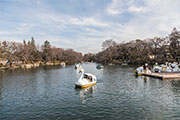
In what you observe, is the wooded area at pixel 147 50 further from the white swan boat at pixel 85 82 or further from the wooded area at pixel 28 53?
the white swan boat at pixel 85 82

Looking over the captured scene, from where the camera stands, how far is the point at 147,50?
105 meters

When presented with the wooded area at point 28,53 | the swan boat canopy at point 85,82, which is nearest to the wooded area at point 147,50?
the wooded area at point 28,53

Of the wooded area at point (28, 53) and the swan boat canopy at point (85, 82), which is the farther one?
the wooded area at point (28, 53)

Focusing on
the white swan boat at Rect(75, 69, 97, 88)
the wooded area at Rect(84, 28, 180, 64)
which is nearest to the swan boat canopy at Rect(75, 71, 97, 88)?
the white swan boat at Rect(75, 69, 97, 88)

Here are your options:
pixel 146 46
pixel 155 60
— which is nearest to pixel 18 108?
pixel 155 60

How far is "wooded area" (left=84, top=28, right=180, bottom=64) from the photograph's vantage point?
8160cm

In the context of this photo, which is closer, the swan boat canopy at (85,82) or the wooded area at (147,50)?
the swan boat canopy at (85,82)

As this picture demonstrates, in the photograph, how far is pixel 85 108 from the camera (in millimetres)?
16672

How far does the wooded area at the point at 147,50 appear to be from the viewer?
8160 centimetres

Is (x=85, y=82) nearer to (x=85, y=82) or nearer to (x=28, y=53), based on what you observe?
(x=85, y=82)

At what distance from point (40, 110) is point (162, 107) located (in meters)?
13.8

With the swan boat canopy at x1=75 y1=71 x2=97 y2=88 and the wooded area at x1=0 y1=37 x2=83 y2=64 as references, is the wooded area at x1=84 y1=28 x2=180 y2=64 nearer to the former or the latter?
the wooded area at x1=0 y1=37 x2=83 y2=64

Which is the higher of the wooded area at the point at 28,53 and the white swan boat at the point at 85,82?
the wooded area at the point at 28,53

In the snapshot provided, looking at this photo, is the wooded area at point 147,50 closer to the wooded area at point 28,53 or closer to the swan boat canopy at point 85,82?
the wooded area at point 28,53
